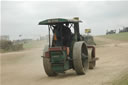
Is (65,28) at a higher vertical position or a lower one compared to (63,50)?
higher

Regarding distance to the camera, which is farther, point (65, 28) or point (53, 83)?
point (65, 28)

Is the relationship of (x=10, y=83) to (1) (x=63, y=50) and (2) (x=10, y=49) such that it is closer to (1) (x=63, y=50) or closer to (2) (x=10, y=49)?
(1) (x=63, y=50)

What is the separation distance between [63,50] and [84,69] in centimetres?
166

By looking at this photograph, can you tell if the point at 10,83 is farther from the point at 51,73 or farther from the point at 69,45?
the point at 69,45

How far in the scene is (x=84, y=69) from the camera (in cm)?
1405

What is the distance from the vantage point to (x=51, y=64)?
13.3m

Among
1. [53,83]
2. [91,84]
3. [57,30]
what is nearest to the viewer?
[91,84]

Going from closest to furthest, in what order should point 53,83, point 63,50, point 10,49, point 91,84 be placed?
1. point 91,84
2. point 53,83
3. point 63,50
4. point 10,49

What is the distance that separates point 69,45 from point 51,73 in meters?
1.55

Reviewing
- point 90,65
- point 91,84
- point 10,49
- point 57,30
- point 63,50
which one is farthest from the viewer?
point 10,49

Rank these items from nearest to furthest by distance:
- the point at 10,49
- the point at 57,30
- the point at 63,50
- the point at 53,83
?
1. the point at 53,83
2. the point at 63,50
3. the point at 57,30
4. the point at 10,49

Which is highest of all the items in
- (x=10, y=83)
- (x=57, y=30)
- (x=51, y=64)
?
(x=57, y=30)

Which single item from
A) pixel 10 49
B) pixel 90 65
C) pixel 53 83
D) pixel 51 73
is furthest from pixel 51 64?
pixel 10 49

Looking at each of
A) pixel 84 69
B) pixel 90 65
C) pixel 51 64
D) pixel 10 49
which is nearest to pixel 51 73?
pixel 51 64
